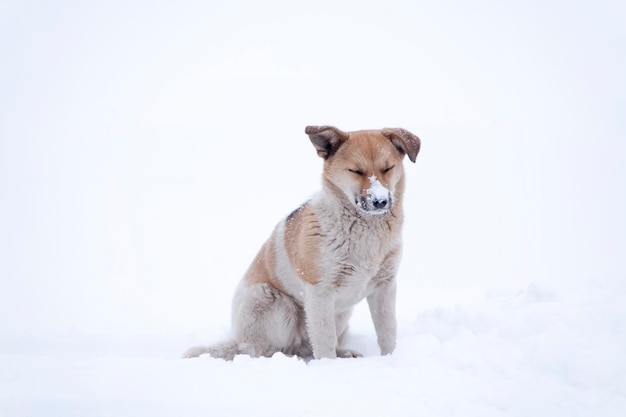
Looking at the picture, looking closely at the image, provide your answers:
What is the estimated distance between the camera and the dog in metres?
4.43

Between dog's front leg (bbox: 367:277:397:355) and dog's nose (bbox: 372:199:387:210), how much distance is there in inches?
31.2

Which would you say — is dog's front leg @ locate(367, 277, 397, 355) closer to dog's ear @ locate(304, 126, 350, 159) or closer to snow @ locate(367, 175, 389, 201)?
snow @ locate(367, 175, 389, 201)

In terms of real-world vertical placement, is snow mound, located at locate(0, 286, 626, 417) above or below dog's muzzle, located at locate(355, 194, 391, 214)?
below

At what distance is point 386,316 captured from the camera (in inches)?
184

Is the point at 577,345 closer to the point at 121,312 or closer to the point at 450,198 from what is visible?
the point at 121,312

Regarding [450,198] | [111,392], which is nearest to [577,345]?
[111,392]

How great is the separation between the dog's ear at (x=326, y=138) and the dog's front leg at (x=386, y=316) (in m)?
1.26

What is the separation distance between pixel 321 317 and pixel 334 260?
0.49 m

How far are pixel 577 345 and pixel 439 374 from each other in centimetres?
85

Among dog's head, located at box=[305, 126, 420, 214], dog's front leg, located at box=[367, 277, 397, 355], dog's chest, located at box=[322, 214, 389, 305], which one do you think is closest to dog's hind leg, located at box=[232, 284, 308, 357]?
dog's chest, located at box=[322, 214, 389, 305]

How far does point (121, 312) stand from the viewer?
929 cm

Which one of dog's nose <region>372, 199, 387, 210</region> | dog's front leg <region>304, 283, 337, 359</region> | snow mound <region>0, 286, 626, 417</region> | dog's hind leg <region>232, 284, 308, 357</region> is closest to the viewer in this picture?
snow mound <region>0, 286, 626, 417</region>

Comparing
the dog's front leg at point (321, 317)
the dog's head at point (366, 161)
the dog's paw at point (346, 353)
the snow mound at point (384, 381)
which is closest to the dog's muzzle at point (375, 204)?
the dog's head at point (366, 161)

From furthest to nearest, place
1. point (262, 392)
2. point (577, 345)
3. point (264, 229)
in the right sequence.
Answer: point (264, 229) → point (577, 345) → point (262, 392)
